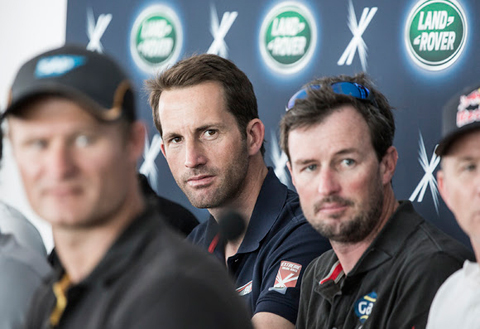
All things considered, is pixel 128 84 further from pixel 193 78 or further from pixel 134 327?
pixel 193 78

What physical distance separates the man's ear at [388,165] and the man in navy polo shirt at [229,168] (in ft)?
1.00

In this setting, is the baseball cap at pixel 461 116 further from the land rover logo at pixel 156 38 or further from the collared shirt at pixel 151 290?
the land rover logo at pixel 156 38

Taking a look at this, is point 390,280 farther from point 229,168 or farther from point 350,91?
point 229,168

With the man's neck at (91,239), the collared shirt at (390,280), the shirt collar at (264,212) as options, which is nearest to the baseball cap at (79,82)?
the man's neck at (91,239)

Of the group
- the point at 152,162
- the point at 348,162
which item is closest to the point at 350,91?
the point at 348,162

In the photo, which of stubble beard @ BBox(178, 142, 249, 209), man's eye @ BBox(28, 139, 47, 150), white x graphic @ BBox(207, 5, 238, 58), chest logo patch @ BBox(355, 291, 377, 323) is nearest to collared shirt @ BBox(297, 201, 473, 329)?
chest logo patch @ BBox(355, 291, 377, 323)

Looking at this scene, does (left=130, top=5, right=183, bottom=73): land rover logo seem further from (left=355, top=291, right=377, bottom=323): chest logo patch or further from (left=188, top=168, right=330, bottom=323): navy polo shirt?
(left=355, top=291, right=377, bottom=323): chest logo patch

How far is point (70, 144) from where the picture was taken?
83 cm

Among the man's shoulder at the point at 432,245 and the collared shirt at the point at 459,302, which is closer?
the collared shirt at the point at 459,302

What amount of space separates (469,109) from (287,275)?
2.42 feet

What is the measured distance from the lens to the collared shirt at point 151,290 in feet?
2.42

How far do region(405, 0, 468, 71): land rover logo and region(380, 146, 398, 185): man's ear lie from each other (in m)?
0.58

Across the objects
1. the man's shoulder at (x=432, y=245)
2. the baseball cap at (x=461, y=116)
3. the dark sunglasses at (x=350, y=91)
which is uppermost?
the baseball cap at (x=461, y=116)

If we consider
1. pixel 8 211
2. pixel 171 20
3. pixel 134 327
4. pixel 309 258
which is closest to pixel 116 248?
pixel 134 327
